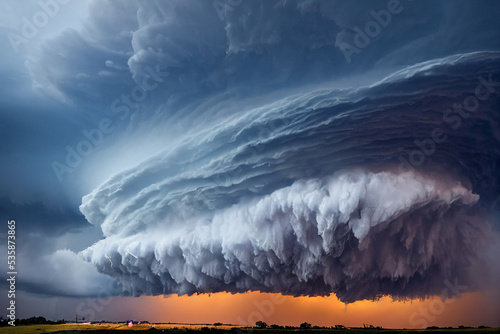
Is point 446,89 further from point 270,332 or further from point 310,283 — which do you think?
point 270,332

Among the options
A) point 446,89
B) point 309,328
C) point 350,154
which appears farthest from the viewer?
point 309,328

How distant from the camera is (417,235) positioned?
46.2 m

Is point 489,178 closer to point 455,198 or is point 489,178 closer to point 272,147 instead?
point 455,198

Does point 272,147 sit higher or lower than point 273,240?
higher

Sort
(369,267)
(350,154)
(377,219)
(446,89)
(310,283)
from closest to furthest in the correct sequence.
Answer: (446,89)
(377,219)
(350,154)
(369,267)
(310,283)

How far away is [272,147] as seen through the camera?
4459 centimetres

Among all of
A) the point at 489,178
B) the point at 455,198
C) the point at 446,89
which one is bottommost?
the point at 455,198

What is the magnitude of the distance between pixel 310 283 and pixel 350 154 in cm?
1763

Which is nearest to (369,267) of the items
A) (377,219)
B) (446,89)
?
(377,219)

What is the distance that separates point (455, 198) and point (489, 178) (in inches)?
338

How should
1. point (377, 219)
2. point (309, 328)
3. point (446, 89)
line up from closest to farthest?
point (446, 89), point (377, 219), point (309, 328)

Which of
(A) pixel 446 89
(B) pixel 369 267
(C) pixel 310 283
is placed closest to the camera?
(A) pixel 446 89

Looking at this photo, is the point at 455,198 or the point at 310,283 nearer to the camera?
the point at 455,198

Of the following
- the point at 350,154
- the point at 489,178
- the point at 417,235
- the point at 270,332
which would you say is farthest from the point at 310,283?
the point at 489,178
